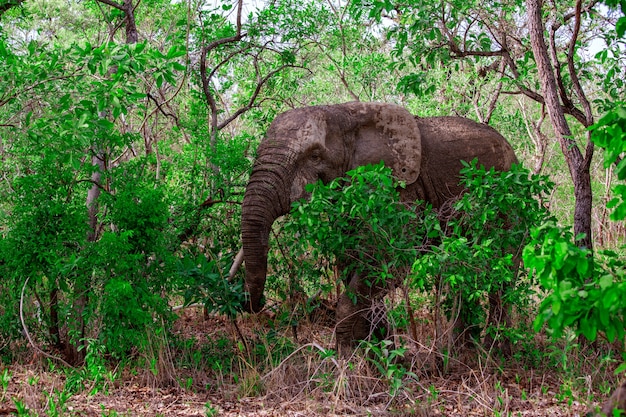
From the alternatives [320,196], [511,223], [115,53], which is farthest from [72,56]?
[511,223]

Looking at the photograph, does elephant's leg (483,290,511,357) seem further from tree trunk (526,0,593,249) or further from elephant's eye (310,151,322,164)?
elephant's eye (310,151,322,164)

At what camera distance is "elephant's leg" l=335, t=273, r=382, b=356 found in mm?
7062

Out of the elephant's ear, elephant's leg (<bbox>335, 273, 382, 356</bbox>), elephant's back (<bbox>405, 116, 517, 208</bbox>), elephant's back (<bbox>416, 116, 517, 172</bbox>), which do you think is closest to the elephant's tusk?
elephant's leg (<bbox>335, 273, 382, 356</bbox>)

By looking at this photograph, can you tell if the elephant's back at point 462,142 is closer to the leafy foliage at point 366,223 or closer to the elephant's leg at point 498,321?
the elephant's leg at point 498,321

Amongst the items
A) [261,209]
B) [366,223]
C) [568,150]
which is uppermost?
[568,150]

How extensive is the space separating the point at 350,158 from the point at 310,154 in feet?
1.73

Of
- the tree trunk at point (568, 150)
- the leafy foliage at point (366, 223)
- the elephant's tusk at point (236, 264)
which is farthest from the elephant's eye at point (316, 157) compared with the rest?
the tree trunk at point (568, 150)

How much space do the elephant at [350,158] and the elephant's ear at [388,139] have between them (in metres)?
0.01

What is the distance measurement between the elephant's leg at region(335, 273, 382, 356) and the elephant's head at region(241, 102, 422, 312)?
2.88 feet

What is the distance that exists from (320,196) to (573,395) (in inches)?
101

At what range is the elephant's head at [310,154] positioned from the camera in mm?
6789

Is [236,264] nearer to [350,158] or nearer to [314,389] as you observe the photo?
[350,158]

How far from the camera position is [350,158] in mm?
7594

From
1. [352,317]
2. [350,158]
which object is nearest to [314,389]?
[352,317]
